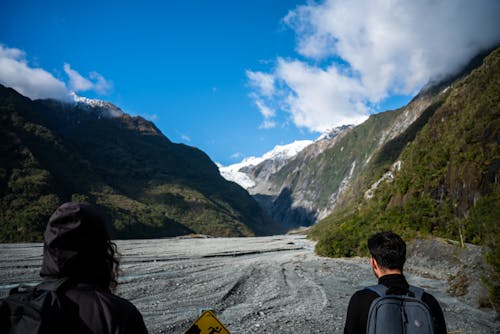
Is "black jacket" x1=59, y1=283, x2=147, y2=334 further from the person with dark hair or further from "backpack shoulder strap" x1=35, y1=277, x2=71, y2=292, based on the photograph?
the person with dark hair

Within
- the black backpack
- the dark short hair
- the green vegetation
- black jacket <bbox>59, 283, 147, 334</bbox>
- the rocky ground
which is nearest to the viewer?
the black backpack

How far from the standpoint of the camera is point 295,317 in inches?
532

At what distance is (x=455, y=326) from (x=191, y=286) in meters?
14.3

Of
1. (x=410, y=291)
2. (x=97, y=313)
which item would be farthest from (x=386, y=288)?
(x=97, y=313)

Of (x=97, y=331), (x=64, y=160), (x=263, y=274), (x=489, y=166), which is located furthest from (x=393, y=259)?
(x=64, y=160)

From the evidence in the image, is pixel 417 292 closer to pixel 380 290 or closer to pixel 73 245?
pixel 380 290

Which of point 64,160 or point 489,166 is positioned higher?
point 64,160

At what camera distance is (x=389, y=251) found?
3.52 m

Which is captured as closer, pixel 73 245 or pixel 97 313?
pixel 97 313

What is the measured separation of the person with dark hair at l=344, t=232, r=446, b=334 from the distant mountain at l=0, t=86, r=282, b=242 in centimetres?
7467

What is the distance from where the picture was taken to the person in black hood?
208 cm

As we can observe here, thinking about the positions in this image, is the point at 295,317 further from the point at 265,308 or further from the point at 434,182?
the point at 434,182

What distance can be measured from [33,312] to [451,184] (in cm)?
3259

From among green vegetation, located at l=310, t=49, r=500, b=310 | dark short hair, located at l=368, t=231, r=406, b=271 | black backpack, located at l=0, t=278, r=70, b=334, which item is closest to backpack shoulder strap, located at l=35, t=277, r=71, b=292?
black backpack, located at l=0, t=278, r=70, b=334
